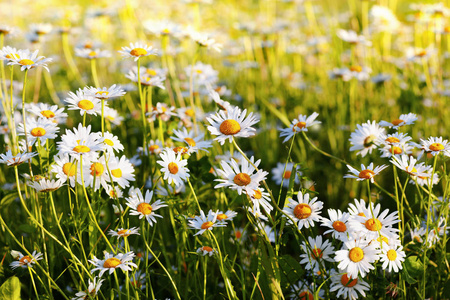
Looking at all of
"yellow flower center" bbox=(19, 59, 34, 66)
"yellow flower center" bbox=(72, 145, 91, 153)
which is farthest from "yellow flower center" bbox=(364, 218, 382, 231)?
"yellow flower center" bbox=(19, 59, 34, 66)

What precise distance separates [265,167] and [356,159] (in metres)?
0.55

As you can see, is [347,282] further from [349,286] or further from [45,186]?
[45,186]

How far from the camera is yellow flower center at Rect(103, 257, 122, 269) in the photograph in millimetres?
1125

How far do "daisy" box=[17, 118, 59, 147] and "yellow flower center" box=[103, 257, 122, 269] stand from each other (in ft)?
1.47

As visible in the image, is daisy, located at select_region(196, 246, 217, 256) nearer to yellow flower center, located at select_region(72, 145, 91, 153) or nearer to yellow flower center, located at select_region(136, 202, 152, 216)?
yellow flower center, located at select_region(136, 202, 152, 216)

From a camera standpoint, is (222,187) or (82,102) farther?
(222,187)

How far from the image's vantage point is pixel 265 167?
2.47 metres

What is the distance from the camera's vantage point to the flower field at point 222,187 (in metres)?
1.20

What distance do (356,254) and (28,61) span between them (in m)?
1.18

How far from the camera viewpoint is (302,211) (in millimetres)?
1250

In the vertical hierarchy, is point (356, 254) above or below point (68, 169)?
below

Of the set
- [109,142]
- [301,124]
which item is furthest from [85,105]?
[301,124]

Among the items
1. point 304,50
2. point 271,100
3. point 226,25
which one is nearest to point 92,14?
point 271,100

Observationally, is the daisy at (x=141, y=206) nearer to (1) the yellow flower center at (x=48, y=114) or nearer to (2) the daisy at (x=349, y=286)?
(1) the yellow flower center at (x=48, y=114)
